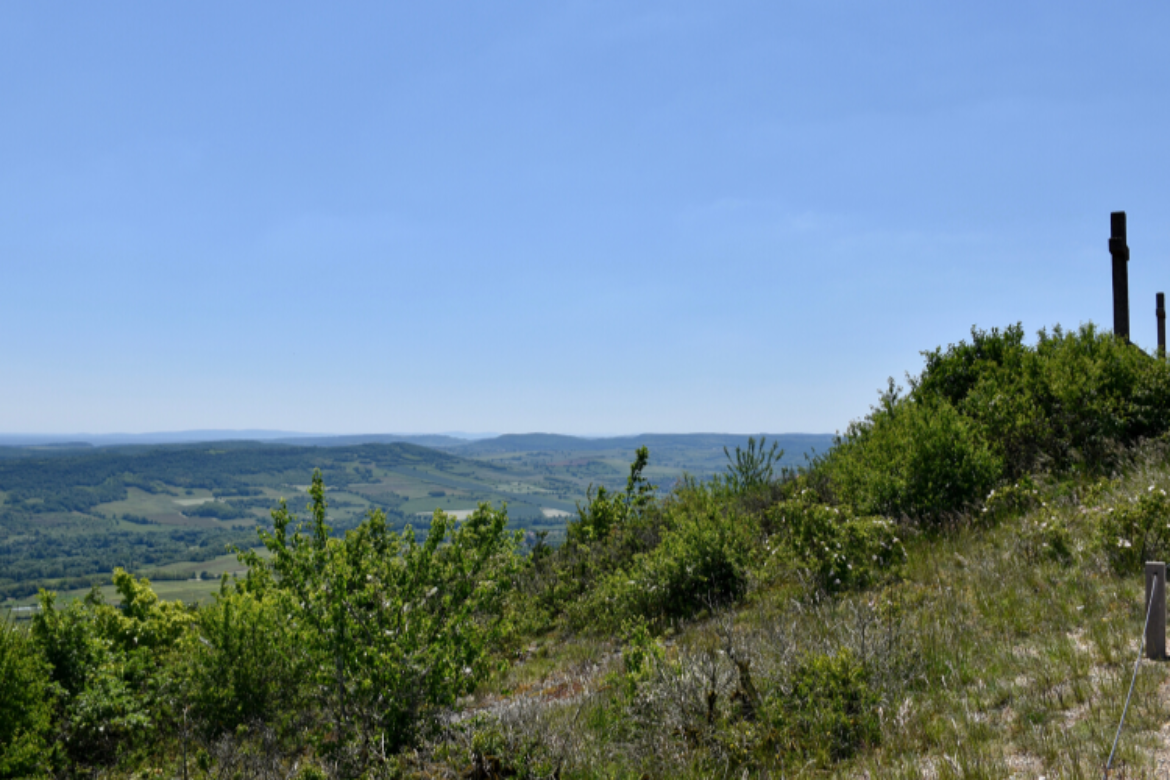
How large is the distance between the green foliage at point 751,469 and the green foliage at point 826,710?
842 cm

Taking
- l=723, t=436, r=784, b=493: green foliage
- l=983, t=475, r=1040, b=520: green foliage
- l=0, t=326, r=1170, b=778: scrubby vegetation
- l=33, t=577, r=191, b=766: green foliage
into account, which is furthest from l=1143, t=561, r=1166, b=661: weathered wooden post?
l=33, t=577, r=191, b=766: green foliage

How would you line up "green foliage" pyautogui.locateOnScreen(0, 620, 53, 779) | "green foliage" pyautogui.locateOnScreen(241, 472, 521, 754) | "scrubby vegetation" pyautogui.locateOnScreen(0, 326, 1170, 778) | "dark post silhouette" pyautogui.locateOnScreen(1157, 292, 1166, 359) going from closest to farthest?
"scrubby vegetation" pyautogui.locateOnScreen(0, 326, 1170, 778), "green foliage" pyautogui.locateOnScreen(241, 472, 521, 754), "green foliage" pyautogui.locateOnScreen(0, 620, 53, 779), "dark post silhouette" pyautogui.locateOnScreen(1157, 292, 1166, 359)

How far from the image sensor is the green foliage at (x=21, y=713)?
19.1 ft

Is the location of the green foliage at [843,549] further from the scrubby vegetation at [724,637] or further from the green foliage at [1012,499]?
the green foliage at [1012,499]

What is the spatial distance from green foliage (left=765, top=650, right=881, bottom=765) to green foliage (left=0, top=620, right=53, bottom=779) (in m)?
6.66

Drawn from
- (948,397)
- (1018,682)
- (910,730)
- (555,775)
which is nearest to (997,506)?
(948,397)

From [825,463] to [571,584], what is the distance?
553 cm

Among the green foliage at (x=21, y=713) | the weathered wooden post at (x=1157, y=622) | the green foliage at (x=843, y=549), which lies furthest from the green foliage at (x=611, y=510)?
the weathered wooden post at (x=1157, y=622)

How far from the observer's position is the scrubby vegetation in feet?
13.7

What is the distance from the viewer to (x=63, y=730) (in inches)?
265

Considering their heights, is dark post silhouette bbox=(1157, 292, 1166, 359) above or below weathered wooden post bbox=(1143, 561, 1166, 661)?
above

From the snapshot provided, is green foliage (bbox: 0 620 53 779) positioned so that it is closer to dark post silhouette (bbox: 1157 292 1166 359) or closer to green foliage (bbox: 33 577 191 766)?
green foliage (bbox: 33 577 191 766)

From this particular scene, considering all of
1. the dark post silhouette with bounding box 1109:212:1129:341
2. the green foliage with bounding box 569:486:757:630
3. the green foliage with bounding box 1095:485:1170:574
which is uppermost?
the dark post silhouette with bounding box 1109:212:1129:341

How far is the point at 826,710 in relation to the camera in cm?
424
